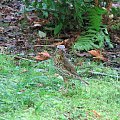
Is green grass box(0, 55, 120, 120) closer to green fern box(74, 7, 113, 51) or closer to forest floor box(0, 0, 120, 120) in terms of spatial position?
forest floor box(0, 0, 120, 120)

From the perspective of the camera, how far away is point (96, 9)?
12.7 feet

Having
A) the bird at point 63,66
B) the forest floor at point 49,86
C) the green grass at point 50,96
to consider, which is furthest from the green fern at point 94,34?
the bird at point 63,66

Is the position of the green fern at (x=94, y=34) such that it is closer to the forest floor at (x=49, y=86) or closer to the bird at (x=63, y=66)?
the forest floor at (x=49, y=86)

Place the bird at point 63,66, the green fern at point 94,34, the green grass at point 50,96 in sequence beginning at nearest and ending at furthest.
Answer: the green grass at point 50,96 < the bird at point 63,66 < the green fern at point 94,34

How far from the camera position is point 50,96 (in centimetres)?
274

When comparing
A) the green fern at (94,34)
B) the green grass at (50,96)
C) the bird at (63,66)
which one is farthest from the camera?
the green fern at (94,34)

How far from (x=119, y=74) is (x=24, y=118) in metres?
1.13

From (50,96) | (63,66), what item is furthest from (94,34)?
(50,96)

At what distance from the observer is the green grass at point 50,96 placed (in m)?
2.51

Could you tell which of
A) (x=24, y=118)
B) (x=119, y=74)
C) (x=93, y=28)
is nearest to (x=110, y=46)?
(x=93, y=28)

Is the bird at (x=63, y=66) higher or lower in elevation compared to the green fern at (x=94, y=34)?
lower

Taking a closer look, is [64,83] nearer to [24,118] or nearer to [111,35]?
[24,118]

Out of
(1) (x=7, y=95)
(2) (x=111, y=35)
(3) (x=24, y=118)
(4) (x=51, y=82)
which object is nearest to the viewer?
(3) (x=24, y=118)

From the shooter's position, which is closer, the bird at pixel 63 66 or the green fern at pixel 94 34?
the bird at pixel 63 66
